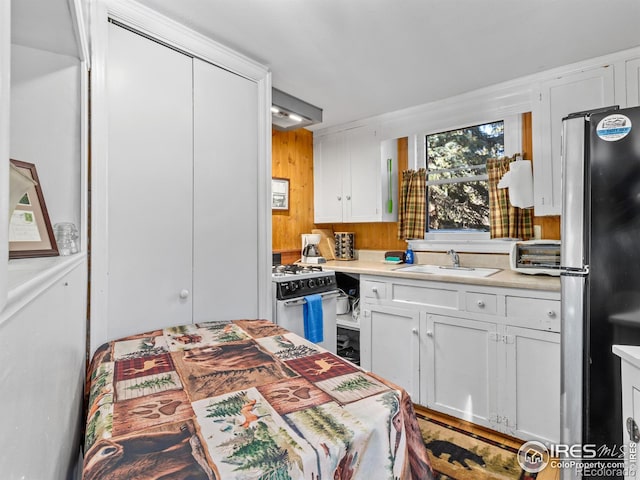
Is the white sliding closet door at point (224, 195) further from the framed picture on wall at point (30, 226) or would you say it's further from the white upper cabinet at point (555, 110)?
the white upper cabinet at point (555, 110)

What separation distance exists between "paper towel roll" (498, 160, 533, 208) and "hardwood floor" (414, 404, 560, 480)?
1.54m

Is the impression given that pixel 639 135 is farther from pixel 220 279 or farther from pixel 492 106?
pixel 220 279

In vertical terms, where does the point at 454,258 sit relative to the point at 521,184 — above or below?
below

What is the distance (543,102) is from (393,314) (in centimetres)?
183

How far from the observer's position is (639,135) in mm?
1296

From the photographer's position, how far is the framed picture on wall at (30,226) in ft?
2.65

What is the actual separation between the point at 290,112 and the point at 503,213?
1.85 meters

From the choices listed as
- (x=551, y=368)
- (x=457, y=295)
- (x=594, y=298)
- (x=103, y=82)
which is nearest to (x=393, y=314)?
(x=457, y=295)

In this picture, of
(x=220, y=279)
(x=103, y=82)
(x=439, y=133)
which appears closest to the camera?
(x=103, y=82)

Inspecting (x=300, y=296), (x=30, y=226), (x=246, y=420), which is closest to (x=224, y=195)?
(x=300, y=296)

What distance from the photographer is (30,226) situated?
870mm

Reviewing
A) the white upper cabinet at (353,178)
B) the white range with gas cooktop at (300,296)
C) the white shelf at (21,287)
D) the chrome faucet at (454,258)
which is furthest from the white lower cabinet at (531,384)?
the white shelf at (21,287)

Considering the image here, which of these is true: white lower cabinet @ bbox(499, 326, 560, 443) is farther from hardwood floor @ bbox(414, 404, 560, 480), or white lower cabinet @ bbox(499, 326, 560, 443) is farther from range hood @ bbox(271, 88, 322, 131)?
range hood @ bbox(271, 88, 322, 131)

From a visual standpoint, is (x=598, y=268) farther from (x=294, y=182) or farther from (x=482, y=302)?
(x=294, y=182)
